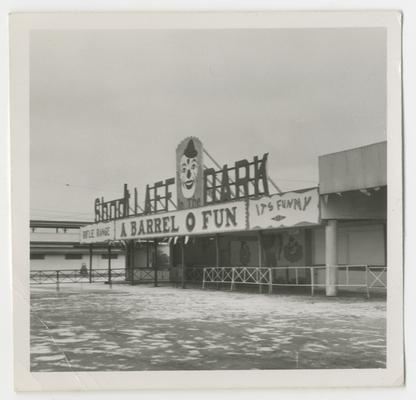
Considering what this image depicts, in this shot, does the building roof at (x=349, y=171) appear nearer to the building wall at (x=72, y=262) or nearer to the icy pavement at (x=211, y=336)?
the icy pavement at (x=211, y=336)

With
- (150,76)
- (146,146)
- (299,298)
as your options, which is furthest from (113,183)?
(150,76)

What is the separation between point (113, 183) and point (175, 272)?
1222cm

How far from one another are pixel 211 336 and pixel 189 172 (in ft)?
51.2

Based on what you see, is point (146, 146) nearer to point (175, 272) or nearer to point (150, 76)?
point (150, 76)

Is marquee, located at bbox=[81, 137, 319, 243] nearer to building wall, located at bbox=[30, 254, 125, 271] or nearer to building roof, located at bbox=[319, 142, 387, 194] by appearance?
building roof, located at bbox=[319, 142, 387, 194]

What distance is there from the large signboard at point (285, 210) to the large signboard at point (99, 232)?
37.3ft

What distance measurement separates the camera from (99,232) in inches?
1272

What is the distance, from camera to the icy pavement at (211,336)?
9336 millimetres

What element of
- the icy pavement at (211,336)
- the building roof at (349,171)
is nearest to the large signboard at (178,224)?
the building roof at (349,171)

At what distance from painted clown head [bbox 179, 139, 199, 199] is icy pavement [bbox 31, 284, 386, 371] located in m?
8.66

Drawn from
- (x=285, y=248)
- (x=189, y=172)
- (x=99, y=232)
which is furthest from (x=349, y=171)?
(x=99, y=232)

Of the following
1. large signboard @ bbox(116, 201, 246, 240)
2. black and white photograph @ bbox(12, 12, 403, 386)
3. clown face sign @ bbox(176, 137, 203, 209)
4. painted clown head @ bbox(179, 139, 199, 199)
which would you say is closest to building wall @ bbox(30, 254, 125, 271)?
large signboard @ bbox(116, 201, 246, 240)

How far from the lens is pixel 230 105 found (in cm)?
1286

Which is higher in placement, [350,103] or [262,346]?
[350,103]
